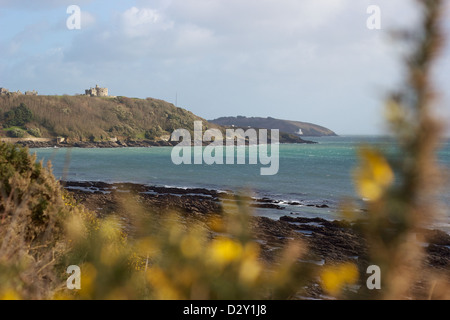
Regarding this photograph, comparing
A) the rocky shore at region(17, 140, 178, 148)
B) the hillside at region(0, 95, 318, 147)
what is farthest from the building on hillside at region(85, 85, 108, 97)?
the rocky shore at region(17, 140, 178, 148)

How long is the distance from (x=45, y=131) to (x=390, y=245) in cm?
13220

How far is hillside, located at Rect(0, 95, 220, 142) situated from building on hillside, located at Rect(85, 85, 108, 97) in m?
9.96

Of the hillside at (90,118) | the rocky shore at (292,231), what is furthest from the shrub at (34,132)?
the rocky shore at (292,231)

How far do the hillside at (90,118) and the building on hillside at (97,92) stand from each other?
9.96 metres

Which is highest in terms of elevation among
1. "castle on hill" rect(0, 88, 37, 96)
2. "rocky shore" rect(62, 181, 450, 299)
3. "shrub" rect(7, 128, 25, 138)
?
"castle on hill" rect(0, 88, 37, 96)

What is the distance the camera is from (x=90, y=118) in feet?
450

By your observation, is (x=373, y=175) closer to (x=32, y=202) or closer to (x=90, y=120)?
(x=32, y=202)

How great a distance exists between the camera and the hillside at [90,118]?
4779 inches

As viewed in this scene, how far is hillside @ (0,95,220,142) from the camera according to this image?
4779 inches

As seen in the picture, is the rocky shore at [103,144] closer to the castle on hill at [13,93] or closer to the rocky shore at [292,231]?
the castle on hill at [13,93]

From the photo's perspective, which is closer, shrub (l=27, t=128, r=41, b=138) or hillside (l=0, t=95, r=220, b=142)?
shrub (l=27, t=128, r=41, b=138)

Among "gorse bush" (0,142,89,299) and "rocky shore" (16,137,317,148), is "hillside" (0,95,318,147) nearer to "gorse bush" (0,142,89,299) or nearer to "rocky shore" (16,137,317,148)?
"rocky shore" (16,137,317,148)

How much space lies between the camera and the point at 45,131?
12150 centimetres

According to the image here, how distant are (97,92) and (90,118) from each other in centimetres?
3506
